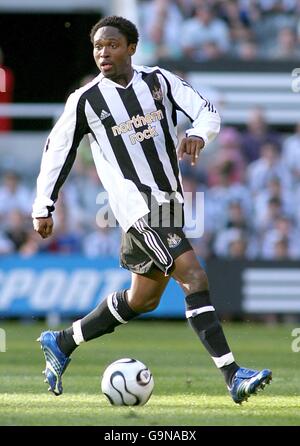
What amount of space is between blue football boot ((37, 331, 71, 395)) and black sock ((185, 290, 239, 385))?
3.16ft

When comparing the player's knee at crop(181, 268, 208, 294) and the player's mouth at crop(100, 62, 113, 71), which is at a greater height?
the player's mouth at crop(100, 62, 113, 71)

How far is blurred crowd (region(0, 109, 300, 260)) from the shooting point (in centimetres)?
1459

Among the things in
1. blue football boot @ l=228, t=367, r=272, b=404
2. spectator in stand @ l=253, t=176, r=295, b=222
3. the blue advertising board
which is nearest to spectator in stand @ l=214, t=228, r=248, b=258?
spectator in stand @ l=253, t=176, r=295, b=222

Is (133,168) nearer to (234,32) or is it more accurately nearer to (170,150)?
(170,150)

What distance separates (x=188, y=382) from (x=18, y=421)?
2.27 m

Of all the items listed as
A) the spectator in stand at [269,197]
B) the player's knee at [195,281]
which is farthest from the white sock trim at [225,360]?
the spectator in stand at [269,197]

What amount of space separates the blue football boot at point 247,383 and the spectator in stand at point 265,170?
8.82m

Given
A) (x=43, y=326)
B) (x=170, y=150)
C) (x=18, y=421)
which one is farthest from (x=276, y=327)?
(x=18, y=421)

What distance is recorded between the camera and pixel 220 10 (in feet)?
53.4

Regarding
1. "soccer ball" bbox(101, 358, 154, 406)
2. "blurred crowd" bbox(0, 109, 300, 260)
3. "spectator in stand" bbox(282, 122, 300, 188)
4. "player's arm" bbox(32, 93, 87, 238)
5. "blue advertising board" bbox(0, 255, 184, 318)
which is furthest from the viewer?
"spectator in stand" bbox(282, 122, 300, 188)

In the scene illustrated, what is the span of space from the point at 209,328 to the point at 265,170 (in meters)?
8.74

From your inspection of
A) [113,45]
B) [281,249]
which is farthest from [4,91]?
[113,45]

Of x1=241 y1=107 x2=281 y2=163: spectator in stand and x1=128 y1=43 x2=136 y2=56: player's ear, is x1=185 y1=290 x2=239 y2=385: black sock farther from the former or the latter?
x1=241 y1=107 x2=281 y2=163: spectator in stand

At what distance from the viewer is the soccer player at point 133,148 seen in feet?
22.3
